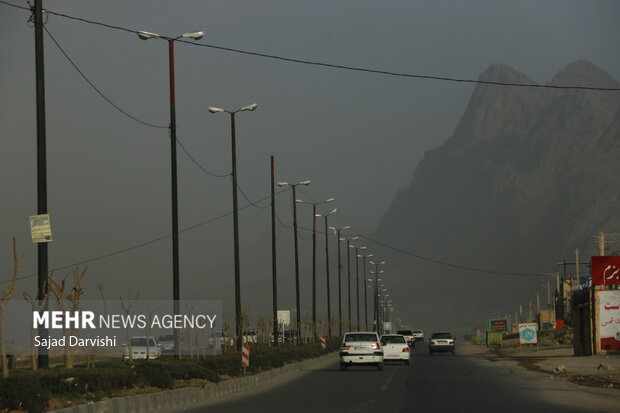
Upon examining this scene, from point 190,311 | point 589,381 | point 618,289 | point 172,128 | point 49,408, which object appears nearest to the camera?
point 49,408

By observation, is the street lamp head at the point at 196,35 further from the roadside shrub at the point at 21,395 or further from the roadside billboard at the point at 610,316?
the roadside billboard at the point at 610,316

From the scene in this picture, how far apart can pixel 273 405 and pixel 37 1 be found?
444 inches

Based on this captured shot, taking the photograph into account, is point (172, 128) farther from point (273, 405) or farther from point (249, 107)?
point (273, 405)

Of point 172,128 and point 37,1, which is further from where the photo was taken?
point 172,128

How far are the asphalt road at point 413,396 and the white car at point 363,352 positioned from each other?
28.0 feet

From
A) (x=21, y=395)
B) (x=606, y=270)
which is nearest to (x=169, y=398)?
(x=21, y=395)

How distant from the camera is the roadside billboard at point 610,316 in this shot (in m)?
66.9

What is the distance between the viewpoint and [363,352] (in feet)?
167

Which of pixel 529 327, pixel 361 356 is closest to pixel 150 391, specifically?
pixel 361 356

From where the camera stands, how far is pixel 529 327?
253ft

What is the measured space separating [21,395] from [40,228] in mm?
6396

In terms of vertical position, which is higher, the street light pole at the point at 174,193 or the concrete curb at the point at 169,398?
the street light pole at the point at 174,193

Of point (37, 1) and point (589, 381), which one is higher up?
point (37, 1)

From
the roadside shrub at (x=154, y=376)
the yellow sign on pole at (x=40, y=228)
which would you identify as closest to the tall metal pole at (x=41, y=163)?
the yellow sign on pole at (x=40, y=228)
